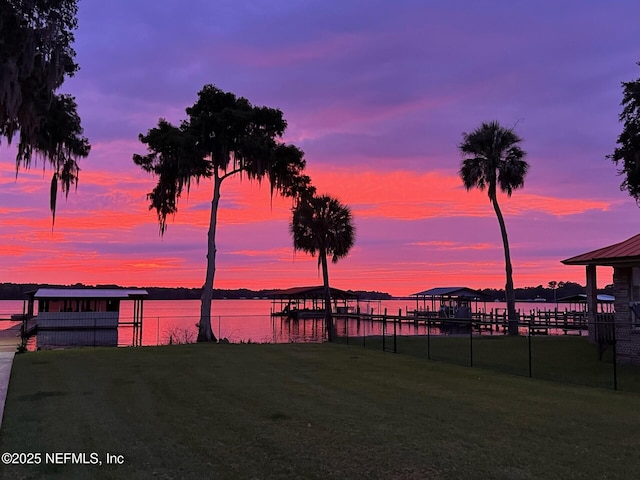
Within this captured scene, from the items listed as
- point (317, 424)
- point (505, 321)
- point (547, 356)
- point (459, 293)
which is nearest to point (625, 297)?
point (547, 356)

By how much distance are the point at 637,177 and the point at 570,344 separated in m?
7.70

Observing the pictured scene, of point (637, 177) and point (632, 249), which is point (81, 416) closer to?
point (632, 249)

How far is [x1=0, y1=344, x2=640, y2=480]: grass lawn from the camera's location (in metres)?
6.02

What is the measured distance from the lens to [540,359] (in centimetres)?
1844

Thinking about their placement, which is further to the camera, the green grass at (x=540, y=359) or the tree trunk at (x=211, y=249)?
the tree trunk at (x=211, y=249)

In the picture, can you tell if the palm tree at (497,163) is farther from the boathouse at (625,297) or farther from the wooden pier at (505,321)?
the boathouse at (625,297)

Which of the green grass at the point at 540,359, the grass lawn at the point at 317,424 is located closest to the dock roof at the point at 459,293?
the green grass at the point at 540,359

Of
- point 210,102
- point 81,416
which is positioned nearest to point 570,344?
point 210,102

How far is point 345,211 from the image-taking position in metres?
44.3

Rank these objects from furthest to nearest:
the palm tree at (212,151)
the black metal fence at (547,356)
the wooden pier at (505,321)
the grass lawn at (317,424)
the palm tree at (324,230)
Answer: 1. the palm tree at (324,230)
2. the palm tree at (212,151)
3. the wooden pier at (505,321)
4. the black metal fence at (547,356)
5. the grass lawn at (317,424)

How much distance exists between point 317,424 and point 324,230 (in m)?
35.1

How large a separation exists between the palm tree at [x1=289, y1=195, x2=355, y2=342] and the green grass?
17.1 metres

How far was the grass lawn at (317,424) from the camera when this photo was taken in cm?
602

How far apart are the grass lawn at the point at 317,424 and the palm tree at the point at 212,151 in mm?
13820
